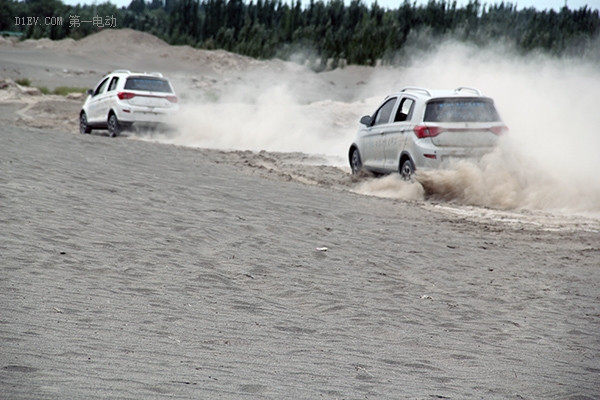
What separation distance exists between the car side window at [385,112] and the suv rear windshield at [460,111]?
138 cm

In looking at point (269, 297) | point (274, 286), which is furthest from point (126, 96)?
point (269, 297)

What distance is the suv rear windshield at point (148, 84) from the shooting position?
24.1m

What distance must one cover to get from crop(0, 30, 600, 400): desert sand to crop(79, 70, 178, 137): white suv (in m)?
7.42

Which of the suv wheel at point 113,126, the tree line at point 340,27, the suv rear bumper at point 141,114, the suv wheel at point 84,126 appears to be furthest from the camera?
the tree line at point 340,27

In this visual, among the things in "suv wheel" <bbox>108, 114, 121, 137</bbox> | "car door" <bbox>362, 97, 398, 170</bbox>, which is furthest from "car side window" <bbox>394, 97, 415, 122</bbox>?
"suv wheel" <bbox>108, 114, 121, 137</bbox>

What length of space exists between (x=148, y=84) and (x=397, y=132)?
35.1ft

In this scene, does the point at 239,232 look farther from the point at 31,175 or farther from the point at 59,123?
the point at 59,123

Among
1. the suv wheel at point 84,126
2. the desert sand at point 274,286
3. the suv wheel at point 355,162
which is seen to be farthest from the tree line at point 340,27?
the desert sand at point 274,286

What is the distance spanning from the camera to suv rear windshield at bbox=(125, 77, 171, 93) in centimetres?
2411

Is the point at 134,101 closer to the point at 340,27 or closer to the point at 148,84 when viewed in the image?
the point at 148,84

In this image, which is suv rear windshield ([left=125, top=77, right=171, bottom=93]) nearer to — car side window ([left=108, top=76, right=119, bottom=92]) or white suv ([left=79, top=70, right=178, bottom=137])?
white suv ([left=79, top=70, right=178, bottom=137])

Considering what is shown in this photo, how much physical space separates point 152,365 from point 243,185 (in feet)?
29.5

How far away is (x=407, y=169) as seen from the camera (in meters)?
15.4

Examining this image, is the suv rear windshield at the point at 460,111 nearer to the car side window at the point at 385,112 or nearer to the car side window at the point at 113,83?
the car side window at the point at 385,112
